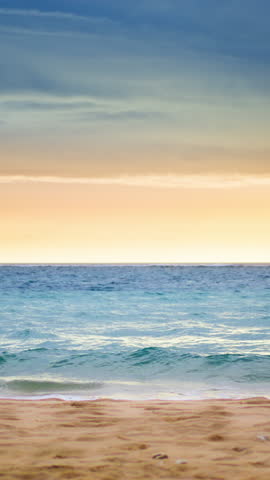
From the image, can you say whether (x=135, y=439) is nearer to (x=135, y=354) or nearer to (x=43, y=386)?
(x=43, y=386)

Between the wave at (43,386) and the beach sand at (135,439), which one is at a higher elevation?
the beach sand at (135,439)

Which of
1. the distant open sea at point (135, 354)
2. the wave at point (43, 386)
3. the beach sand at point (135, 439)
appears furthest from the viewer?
the distant open sea at point (135, 354)

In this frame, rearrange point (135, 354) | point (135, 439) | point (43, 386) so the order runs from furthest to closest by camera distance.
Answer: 1. point (135, 354)
2. point (43, 386)
3. point (135, 439)

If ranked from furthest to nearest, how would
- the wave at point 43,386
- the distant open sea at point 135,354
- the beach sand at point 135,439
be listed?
the distant open sea at point 135,354, the wave at point 43,386, the beach sand at point 135,439

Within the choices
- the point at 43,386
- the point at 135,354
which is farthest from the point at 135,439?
the point at 135,354

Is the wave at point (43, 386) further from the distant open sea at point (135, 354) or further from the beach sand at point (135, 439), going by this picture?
the beach sand at point (135, 439)

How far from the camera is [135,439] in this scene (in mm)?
5078

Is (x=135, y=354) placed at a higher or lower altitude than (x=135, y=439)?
lower

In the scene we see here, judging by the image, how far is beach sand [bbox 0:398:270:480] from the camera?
4.15 m

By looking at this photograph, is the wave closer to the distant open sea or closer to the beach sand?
the distant open sea

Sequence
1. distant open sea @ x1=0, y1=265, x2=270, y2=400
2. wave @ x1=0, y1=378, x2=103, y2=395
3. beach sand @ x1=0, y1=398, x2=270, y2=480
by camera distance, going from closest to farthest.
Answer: beach sand @ x1=0, y1=398, x2=270, y2=480
wave @ x1=0, y1=378, x2=103, y2=395
distant open sea @ x1=0, y1=265, x2=270, y2=400

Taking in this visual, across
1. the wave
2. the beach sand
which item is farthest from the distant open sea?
the beach sand

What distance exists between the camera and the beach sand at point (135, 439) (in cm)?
415

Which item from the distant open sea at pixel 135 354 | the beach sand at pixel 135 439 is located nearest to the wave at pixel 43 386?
the distant open sea at pixel 135 354
